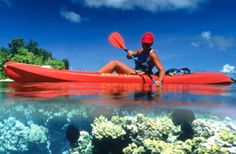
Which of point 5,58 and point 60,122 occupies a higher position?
point 5,58

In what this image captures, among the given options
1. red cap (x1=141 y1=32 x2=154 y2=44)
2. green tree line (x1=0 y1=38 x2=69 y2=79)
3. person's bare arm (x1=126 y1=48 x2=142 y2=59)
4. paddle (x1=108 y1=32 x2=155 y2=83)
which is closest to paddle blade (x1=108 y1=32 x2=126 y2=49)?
paddle (x1=108 y1=32 x2=155 y2=83)

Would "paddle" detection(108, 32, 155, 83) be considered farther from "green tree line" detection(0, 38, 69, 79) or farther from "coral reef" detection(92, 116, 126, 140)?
"green tree line" detection(0, 38, 69, 79)

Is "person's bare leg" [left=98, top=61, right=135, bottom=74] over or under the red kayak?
over

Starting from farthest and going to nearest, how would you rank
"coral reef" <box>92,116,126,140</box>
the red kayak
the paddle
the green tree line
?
1. the green tree line
2. the paddle
3. the red kayak
4. "coral reef" <box>92,116,126,140</box>

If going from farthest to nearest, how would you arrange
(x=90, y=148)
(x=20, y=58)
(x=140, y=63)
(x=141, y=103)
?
(x=20, y=58) < (x=140, y=63) < (x=90, y=148) < (x=141, y=103)

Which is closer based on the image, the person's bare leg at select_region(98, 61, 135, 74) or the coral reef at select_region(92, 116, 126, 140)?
the coral reef at select_region(92, 116, 126, 140)

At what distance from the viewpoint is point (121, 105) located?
12859 millimetres

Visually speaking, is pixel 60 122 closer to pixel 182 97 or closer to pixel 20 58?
pixel 182 97

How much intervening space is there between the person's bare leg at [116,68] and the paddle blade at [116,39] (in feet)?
4.89

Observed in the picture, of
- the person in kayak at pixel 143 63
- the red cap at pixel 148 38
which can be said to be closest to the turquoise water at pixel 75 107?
the person in kayak at pixel 143 63

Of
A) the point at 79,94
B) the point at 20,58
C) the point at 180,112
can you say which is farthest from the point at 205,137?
the point at 20,58

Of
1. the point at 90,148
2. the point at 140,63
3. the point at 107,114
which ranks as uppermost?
the point at 140,63

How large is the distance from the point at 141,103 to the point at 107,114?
1566mm

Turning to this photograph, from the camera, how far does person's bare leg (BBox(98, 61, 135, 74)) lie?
50.6ft
